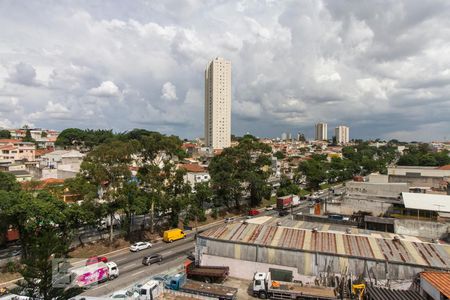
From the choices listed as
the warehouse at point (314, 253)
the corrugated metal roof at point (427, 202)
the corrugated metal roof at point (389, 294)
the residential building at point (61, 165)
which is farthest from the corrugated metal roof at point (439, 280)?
the residential building at point (61, 165)

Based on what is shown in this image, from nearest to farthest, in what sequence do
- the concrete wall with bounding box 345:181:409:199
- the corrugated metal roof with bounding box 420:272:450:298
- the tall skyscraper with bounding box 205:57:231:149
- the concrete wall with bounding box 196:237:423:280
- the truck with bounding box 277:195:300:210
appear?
the corrugated metal roof with bounding box 420:272:450:298 < the concrete wall with bounding box 196:237:423:280 < the concrete wall with bounding box 345:181:409:199 < the truck with bounding box 277:195:300:210 < the tall skyscraper with bounding box 205:57:231:149

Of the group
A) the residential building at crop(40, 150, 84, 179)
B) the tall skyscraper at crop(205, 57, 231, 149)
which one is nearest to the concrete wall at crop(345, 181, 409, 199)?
the residential building at crop(40, 150, 84, 179)

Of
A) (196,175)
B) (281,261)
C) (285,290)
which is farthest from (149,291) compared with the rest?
(196,175)

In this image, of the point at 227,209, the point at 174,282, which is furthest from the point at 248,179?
the point at 174,282

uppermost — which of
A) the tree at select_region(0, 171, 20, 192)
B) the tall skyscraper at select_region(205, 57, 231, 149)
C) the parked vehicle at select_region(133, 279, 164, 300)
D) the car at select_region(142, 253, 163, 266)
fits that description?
the tall skyscraper at select_region(205, 57, 231, 149)

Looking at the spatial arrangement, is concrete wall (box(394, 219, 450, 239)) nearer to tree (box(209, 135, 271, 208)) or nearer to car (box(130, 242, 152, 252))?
tree (box(209, 135, 271, 208))
